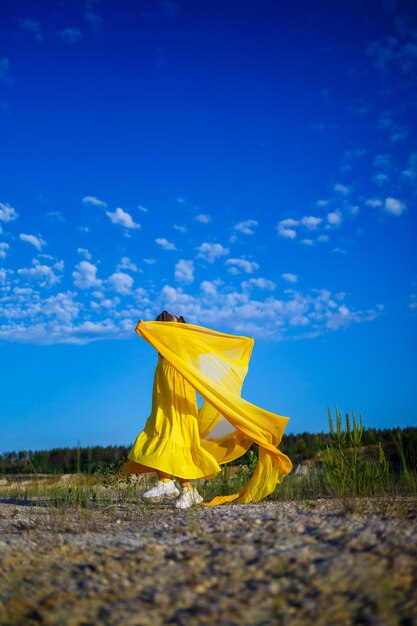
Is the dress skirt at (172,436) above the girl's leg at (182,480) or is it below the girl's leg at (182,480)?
above

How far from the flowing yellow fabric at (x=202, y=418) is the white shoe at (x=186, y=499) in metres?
0.17

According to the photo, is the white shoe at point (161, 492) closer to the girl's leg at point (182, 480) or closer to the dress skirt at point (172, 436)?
the girl's leg at point (182, 480)

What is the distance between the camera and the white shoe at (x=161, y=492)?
22.7 feet

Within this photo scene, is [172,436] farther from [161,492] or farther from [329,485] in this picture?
[329,485]

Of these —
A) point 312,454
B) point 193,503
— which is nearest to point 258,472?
point 193,503

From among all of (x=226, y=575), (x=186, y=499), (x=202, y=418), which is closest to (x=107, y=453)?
(x=202, y=418)

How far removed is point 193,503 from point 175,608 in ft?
13.9

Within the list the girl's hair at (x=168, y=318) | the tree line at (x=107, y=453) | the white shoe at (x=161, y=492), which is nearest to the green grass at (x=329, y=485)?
the white shoe at (x=161, y=492)

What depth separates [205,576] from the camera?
2.77 meters

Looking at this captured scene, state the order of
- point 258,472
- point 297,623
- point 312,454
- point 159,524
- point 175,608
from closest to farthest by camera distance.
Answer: point 297,623, point 175,608, point 159,524, point 258,472, point 312,454

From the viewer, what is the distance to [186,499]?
21.7 feet

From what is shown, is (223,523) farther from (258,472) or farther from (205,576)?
(258,472)

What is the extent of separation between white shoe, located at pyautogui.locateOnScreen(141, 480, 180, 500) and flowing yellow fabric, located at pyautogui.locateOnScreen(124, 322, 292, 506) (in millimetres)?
294

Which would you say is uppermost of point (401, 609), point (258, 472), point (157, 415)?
point (157, 415)
